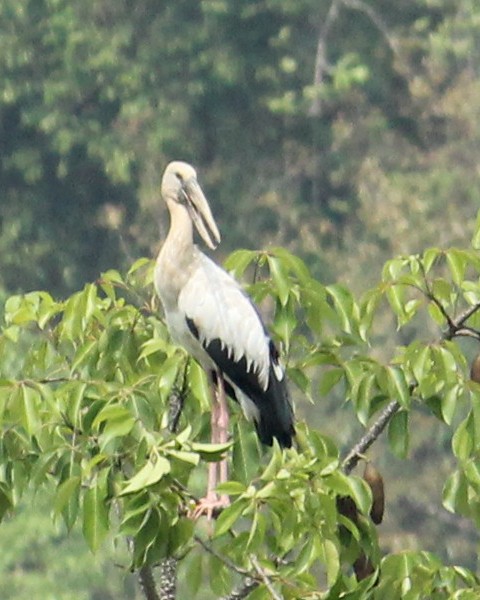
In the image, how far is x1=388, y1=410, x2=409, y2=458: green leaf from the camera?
11.4ft

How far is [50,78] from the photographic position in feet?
49.5

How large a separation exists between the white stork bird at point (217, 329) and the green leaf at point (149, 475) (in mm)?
1047

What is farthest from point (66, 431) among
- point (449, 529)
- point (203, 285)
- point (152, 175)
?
point (152, 175)

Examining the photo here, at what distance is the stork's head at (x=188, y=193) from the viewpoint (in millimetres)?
4480

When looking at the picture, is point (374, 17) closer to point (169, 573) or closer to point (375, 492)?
point (169, 573)

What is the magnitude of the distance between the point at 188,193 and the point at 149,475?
1.74 metres

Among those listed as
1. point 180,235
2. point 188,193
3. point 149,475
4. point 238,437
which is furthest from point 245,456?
point 188,193

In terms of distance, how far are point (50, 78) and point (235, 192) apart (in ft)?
5.00

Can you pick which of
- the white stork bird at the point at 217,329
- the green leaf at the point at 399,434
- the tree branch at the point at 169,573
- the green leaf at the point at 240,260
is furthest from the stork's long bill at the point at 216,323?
the green leaf at the point at 399,434

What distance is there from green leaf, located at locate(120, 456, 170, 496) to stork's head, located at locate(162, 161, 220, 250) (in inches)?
65.0

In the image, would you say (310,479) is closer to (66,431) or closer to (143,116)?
(66,431)

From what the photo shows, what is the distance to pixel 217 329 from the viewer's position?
166 inches

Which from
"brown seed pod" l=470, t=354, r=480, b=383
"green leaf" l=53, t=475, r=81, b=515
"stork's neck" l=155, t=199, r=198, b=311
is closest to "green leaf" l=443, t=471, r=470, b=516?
"brown seed pod" l=470, t=354, r=480, b=383

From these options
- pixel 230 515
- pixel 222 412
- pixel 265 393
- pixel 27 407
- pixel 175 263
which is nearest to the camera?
pixel 230 515
